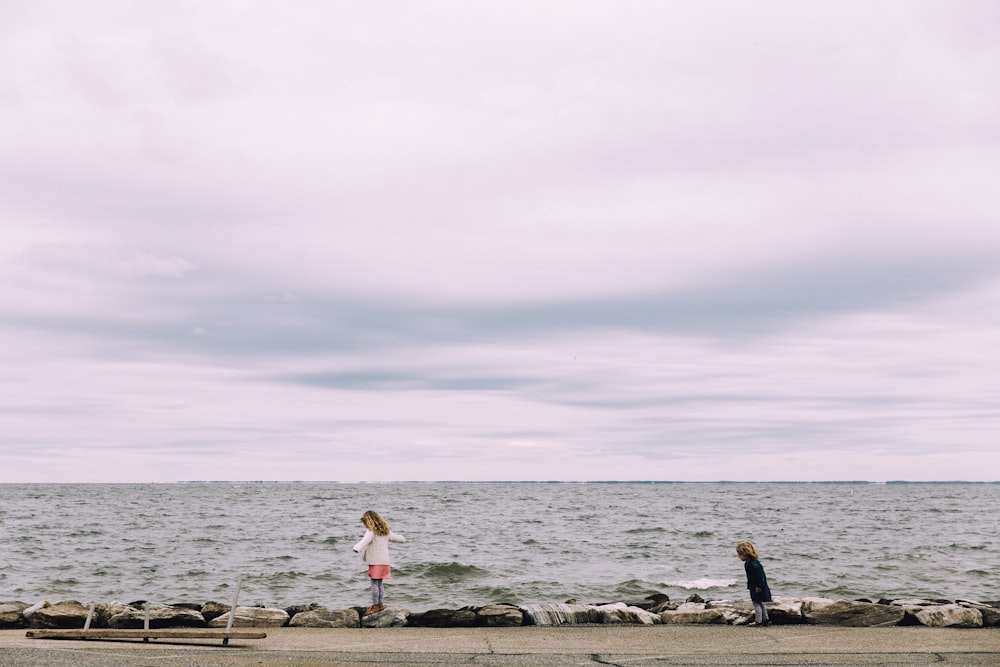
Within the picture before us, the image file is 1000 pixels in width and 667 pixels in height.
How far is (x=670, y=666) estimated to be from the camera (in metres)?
10.2

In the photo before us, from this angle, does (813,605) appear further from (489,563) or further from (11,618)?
(489,563)

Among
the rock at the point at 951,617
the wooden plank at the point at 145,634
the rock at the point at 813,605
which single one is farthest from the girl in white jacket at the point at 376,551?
the rock at the point at 951,617

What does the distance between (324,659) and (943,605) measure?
8566 millimetres

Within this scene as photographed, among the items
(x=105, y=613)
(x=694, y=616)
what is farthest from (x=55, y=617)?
(x=694, y=616)

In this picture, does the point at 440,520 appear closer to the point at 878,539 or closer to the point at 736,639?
the point at 878,539

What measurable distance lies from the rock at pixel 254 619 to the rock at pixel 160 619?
0.23m

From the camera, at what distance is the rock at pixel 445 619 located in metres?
13.4

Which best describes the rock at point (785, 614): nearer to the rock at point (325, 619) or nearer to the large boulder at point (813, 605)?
the large boulder at point (813, 605)

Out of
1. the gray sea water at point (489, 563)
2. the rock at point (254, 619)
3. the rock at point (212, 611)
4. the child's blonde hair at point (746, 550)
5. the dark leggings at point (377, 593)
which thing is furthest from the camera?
the gray sea water at point (489, 563)

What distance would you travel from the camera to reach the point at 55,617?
13.2 metres

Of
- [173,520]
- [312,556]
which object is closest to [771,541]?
[312,556]

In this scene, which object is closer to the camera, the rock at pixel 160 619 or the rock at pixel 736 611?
the rock at pixel 160 619

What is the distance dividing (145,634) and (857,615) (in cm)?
931

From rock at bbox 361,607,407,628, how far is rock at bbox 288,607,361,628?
0.14 meters
